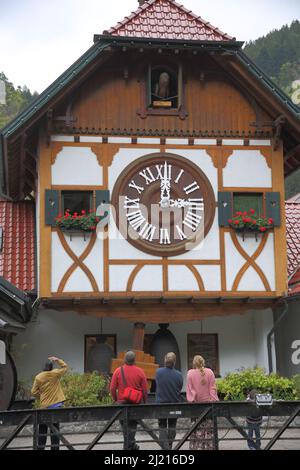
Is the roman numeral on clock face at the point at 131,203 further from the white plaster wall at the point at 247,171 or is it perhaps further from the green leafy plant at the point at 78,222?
the white plaster wall at the point at 247,171

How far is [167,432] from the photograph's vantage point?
12172 millimetres

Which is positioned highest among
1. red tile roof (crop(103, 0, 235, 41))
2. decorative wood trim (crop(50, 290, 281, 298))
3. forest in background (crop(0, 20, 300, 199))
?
forest in background (crop(0, 20, 300, 199))

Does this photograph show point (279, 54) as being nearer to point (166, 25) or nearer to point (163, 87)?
point (166, 25)

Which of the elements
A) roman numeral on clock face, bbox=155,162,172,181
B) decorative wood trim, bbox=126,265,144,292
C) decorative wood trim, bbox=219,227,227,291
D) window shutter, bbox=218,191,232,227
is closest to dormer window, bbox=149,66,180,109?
roman numeral on clock face, bbox=155,162,172,181

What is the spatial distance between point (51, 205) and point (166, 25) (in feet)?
15.6

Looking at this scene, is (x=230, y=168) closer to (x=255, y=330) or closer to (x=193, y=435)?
(x=255, y=330)

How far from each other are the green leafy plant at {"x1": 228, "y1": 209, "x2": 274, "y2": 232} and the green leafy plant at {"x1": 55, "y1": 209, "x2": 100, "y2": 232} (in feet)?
9.52

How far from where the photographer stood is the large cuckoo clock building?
1984cm

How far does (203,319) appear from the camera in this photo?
2127 centimetres

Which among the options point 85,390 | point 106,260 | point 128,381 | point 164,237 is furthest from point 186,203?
point 128,381

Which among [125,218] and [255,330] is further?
[255,330]

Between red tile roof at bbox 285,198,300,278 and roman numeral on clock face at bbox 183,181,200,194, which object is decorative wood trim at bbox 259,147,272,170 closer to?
roman numeral on clock face at bbox 183,181,200,194
